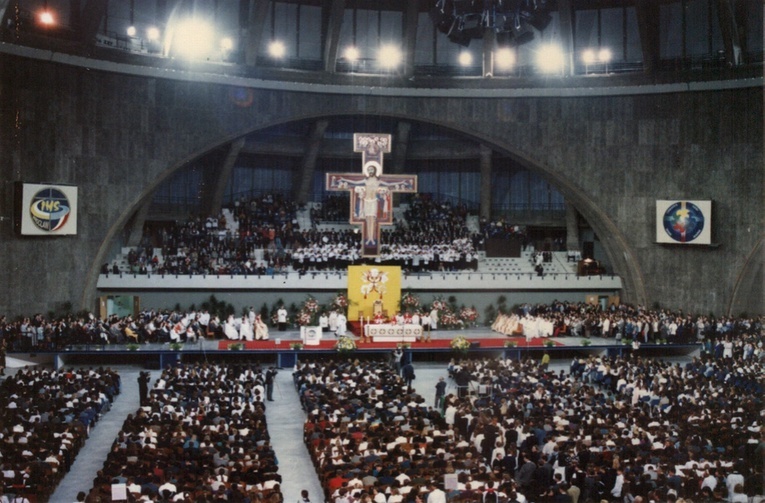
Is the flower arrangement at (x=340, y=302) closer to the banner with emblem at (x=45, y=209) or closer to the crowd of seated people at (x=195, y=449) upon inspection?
the banner with emblem at (x=45, y=209)

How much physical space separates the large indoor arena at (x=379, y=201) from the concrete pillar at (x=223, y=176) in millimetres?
135

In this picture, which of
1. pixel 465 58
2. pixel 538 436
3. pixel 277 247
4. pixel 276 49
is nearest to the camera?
pixel 538 436

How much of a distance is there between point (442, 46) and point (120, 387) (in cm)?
2486

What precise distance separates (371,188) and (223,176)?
11.0 meters

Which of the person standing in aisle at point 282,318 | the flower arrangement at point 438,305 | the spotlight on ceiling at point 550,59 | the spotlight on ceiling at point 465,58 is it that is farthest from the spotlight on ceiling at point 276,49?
the flower arrangement at point 438,305

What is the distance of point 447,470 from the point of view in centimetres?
1314

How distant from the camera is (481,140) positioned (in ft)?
130

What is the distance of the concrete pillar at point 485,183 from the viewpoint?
4272cm

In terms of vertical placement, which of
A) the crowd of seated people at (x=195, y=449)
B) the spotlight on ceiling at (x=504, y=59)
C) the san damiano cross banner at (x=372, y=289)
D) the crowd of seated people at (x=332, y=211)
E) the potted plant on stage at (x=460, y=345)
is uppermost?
the spotlight on ceiling at (x=504, y=59)

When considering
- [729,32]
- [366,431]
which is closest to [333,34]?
[729,32]

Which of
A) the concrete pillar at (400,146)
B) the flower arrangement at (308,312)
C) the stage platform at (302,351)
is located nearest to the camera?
the stage platform at (302,351)

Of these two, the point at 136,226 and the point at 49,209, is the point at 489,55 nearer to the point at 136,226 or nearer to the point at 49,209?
the point at 136,226

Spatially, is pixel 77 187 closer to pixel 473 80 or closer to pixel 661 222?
pixel 473 80

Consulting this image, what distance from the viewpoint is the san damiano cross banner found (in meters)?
33.5
